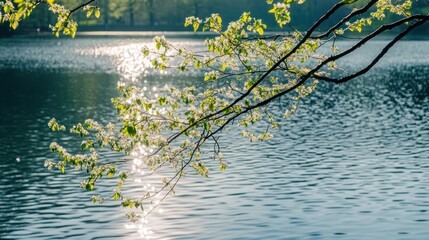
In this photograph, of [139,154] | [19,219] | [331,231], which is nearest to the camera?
[331,231]

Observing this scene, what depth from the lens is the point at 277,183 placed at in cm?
4575

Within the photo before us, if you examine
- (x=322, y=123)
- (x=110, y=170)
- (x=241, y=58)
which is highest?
(x=241, y=58)

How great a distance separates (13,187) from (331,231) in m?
20.6

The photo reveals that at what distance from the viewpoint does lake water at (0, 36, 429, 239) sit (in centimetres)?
3569

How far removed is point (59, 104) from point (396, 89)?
45055 mm

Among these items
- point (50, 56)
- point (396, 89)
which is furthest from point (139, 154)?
point (50, 56)

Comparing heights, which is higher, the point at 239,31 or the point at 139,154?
the point at 239,31

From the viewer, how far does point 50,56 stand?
577ft

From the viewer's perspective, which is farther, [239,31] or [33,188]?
[33,188]

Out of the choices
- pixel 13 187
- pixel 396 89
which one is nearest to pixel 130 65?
pixel 396 89

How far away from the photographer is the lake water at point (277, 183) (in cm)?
3569

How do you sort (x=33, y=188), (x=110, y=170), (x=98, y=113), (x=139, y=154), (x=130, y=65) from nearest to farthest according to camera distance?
(x=110, y=170), (x=33, y=188), (x=139, y=154), (x=98, y=113), (x=130, y=65)

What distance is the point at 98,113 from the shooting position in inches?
3179

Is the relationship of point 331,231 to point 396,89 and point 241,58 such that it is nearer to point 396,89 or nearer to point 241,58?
point 241,58
